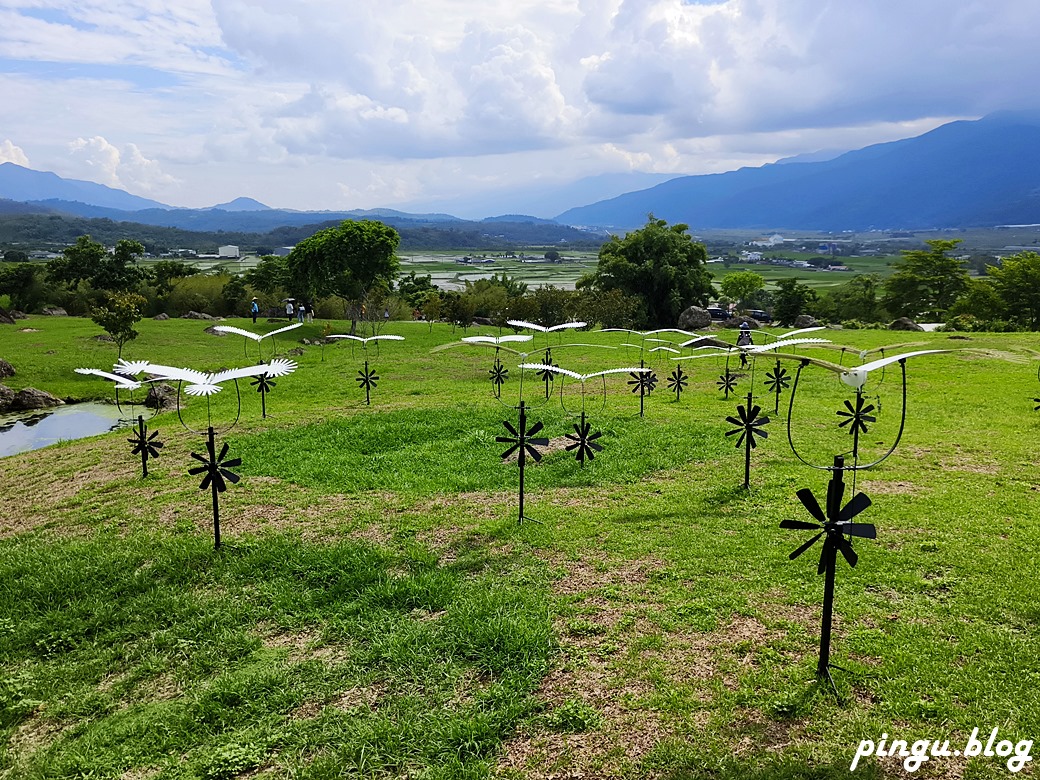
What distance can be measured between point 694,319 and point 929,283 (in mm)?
24952

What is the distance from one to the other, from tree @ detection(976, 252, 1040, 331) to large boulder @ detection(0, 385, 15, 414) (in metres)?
51.6

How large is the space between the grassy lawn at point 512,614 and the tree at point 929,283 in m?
47.2

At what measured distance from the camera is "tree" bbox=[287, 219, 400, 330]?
3678 cm

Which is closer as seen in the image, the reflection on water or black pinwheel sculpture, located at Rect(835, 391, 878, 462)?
black pinwheel sculpture, located at Rect(835, 391, 878, 462)

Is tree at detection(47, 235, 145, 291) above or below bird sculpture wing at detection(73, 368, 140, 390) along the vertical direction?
above

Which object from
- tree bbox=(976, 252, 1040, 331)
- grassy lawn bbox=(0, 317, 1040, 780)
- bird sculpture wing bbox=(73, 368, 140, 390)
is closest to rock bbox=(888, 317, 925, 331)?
tree bbox=(976, 252, 1040, 331)

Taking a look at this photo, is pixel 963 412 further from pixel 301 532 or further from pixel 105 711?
pixel 105 711

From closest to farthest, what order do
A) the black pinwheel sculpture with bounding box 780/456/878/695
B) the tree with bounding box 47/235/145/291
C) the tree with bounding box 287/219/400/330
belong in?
the black pinwheel sculpture with bounding box 780/456/878/695
the tree with bounding box 287/219/400/330
the tree with bounding box 47/235/145/291

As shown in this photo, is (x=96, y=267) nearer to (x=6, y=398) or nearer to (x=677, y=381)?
(x=6, y=398)

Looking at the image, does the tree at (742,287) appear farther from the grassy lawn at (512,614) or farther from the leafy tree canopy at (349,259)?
the grassy lawn at (512,614)

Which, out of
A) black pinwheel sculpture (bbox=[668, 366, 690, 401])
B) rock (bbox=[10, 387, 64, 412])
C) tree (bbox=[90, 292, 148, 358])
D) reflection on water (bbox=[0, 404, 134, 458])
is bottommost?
reflection on water (bbox=[0, 404, 134, 458])

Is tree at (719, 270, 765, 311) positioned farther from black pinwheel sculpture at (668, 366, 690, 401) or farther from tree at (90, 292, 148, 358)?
tree at (90, 292, 148, 358)

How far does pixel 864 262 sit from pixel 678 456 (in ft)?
586

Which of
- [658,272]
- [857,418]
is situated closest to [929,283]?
[658,272]
